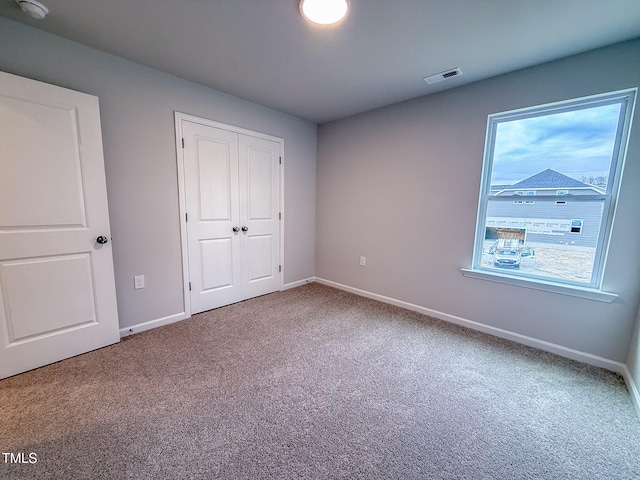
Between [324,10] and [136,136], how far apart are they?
1900 millimetres

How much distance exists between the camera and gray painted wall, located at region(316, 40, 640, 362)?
75.0 inches

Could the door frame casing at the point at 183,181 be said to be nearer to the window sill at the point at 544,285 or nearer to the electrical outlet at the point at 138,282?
the electrical outlet at the point at 138,282

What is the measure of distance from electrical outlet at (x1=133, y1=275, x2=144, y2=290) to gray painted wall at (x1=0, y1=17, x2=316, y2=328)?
3 centimetres

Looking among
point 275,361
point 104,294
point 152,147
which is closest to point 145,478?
point 275,361

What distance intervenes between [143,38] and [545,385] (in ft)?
12.7

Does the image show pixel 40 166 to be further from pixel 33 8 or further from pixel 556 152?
pixel 556 152

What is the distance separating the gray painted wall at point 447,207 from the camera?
1.90 metres

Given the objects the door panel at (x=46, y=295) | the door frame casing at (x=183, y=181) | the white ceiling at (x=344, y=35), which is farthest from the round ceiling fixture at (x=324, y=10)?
the door panel at (x=46, y=295)

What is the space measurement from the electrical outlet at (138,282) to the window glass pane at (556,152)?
350 cm

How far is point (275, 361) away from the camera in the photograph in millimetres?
2018

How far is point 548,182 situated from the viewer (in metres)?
2.19

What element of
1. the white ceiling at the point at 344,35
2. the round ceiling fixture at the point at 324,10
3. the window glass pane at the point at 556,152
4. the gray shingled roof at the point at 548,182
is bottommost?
the gray shingled roof at the point at 548,182

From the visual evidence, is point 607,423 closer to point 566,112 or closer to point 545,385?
point 545,385

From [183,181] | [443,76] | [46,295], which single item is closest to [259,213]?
[183,181]
